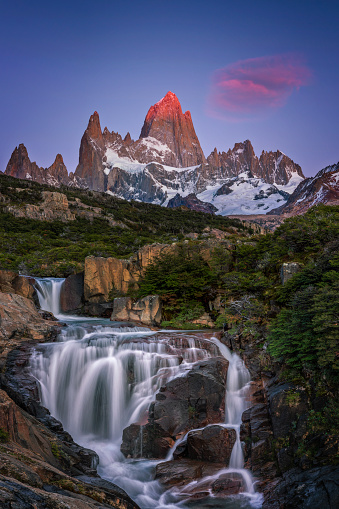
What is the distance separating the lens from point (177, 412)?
11.3 m

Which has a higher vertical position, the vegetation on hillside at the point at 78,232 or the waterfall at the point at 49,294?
the vegetation on hillside at the point at 78,232

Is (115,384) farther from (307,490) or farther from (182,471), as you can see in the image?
(307,490)

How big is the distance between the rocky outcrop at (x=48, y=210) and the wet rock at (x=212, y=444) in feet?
209

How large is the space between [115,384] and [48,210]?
6298 centimetres

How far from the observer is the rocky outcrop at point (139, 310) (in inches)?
854

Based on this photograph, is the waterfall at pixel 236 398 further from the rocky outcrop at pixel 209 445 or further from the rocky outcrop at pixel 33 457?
the rocky outcrop at pixel 33 457

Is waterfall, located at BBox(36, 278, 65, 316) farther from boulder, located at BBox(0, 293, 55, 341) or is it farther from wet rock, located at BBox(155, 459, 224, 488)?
wet rock, located at BBox(155, 459, 224, 488)

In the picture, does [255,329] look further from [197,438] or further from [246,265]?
[246,265]

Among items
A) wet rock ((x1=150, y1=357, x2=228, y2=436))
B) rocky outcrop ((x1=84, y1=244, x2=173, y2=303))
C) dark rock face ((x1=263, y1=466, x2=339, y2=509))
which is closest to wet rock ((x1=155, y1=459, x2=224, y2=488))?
wet rock ((x1=150, y1=357, x2=228, y2=436))

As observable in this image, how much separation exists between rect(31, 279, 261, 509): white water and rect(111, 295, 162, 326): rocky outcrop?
5668 mm

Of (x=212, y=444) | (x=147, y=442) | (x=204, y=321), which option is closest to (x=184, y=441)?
(x=212, y=444)

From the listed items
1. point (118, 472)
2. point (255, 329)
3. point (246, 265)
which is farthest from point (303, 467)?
point (246, 265)

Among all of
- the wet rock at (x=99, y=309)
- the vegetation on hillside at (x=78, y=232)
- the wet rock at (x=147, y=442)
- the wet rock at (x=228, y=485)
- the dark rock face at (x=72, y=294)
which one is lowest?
the wet rock at (x=228, y=485)

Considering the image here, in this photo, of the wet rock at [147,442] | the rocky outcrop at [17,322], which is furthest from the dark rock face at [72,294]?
the wet rock at [147,442]
